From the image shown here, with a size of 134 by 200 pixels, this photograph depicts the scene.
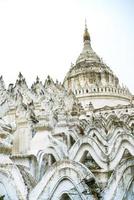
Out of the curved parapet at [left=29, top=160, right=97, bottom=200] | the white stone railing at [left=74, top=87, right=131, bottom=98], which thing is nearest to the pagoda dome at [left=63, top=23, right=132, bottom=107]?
the white stone railing at [left=74, top=87, right=131, bottom=98]

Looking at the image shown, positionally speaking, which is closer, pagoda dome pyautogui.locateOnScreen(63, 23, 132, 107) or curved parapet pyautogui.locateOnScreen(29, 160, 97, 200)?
curved parapet pyautogui.locateOnScreen(29, 160, 97, 200)

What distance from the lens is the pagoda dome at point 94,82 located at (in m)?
44.2

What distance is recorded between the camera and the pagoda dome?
44.2m

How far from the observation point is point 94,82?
47.1 meters

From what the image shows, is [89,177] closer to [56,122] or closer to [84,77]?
[56,122]

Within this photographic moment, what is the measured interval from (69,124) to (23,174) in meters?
9.64

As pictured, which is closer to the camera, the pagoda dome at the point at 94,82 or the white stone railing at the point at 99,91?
the pagoda dome at the point at 94,82

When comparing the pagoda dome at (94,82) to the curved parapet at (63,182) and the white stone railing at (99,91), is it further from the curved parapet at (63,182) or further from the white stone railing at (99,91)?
the curved parapet at (63,182)

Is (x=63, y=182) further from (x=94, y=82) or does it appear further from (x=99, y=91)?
(x=94, y=82)

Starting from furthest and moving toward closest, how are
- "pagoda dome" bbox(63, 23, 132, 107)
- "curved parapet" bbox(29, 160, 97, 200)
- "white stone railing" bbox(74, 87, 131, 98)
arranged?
"white stone railing" bbox(74, 87, 131, 98), "pagoda dome" bbox(63, 23, 132, 107), "curved parapet" bbox(29, 160, 97, 200)

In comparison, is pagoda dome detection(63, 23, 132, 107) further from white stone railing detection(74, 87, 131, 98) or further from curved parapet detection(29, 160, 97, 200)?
curved parapet detection(29, 160, 97, 200)

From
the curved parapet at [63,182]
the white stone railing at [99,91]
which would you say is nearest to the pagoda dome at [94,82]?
the white stone railing at [99,91]

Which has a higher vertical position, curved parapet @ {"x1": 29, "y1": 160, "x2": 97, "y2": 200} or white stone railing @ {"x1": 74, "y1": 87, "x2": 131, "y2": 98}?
white stone railing @ {"x1": 74, "y1": 87, "x2": 131, "y2": 98}

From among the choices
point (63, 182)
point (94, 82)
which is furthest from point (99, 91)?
point (63, 182)
